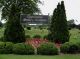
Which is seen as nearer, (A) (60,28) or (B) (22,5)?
(A) (60,28)

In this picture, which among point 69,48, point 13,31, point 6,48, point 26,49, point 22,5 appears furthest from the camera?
point 22,5

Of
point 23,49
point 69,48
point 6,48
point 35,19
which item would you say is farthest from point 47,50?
point 35,19

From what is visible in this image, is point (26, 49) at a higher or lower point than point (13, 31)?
lower

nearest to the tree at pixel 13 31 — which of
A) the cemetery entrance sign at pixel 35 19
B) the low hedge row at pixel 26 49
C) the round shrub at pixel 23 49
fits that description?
the low hedge row at pixel 26 49

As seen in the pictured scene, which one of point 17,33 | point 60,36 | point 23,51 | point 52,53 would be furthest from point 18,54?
point 60,36

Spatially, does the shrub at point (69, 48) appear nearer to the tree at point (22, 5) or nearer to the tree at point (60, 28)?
the tree at point (60, 28)

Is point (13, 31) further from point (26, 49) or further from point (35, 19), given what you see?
point (35, 19)

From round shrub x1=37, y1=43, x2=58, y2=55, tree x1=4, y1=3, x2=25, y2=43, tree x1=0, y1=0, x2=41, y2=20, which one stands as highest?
tree x1=0, y1=0, x2=41, y2=20

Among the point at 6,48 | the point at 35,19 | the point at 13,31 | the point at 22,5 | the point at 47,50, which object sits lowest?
the point at 47,50

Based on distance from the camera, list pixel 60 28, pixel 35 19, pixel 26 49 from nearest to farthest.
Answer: pixel 26 49 → pixel 60 28 → pixel 35 19

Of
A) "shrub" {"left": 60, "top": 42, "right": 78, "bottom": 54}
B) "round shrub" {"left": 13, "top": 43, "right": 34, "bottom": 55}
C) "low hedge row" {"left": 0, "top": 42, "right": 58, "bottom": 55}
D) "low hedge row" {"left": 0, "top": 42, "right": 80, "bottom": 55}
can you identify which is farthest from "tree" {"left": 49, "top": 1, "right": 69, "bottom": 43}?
"round shrub" {"left": 13, "top": 43, "right": 34, "bottom": 55}

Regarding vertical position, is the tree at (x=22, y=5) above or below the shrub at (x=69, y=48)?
above

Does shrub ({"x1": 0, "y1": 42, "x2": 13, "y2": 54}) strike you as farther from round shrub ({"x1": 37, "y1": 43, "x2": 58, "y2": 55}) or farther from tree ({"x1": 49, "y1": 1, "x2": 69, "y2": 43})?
tree ({"x1": 49, "y1": 1, "x2": 69, "y2": 43})

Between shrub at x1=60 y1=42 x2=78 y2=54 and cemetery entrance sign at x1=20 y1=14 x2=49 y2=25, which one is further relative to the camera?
cemetery entrance sign at x1=20 y1=14 x2=49 y2=25
